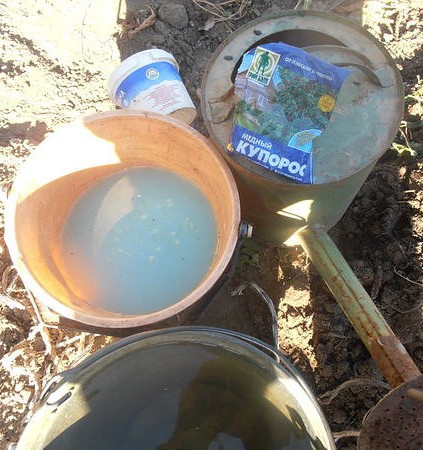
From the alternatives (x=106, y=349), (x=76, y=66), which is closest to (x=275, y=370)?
(x=106, y=349)

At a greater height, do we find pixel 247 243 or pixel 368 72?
pixel 368 72

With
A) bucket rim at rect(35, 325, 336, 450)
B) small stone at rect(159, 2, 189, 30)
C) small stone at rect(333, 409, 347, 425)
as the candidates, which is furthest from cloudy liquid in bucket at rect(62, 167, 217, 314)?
small stone at rect(159, 2, 189, 30)

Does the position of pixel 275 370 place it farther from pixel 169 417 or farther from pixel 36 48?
pixel 36 48

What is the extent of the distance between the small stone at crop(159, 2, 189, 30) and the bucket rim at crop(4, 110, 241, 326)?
922mm

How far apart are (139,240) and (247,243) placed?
0.45 metres

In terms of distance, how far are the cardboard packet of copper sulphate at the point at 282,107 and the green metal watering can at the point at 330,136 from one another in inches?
2.1

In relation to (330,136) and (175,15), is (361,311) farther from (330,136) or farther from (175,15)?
(175,15)

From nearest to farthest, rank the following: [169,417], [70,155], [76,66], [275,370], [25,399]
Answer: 1. [275,370]
2. [169,417]
3. [70,155]
4. [25,399]
5. [76,66]

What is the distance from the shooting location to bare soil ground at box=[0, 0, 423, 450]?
72.9 inches

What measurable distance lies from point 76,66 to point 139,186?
0.74 metres

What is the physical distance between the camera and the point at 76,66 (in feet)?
7.54

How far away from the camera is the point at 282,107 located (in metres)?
1.51

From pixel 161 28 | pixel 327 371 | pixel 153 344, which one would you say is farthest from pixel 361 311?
pixel 161 28

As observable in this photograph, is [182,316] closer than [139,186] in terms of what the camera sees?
Yes
